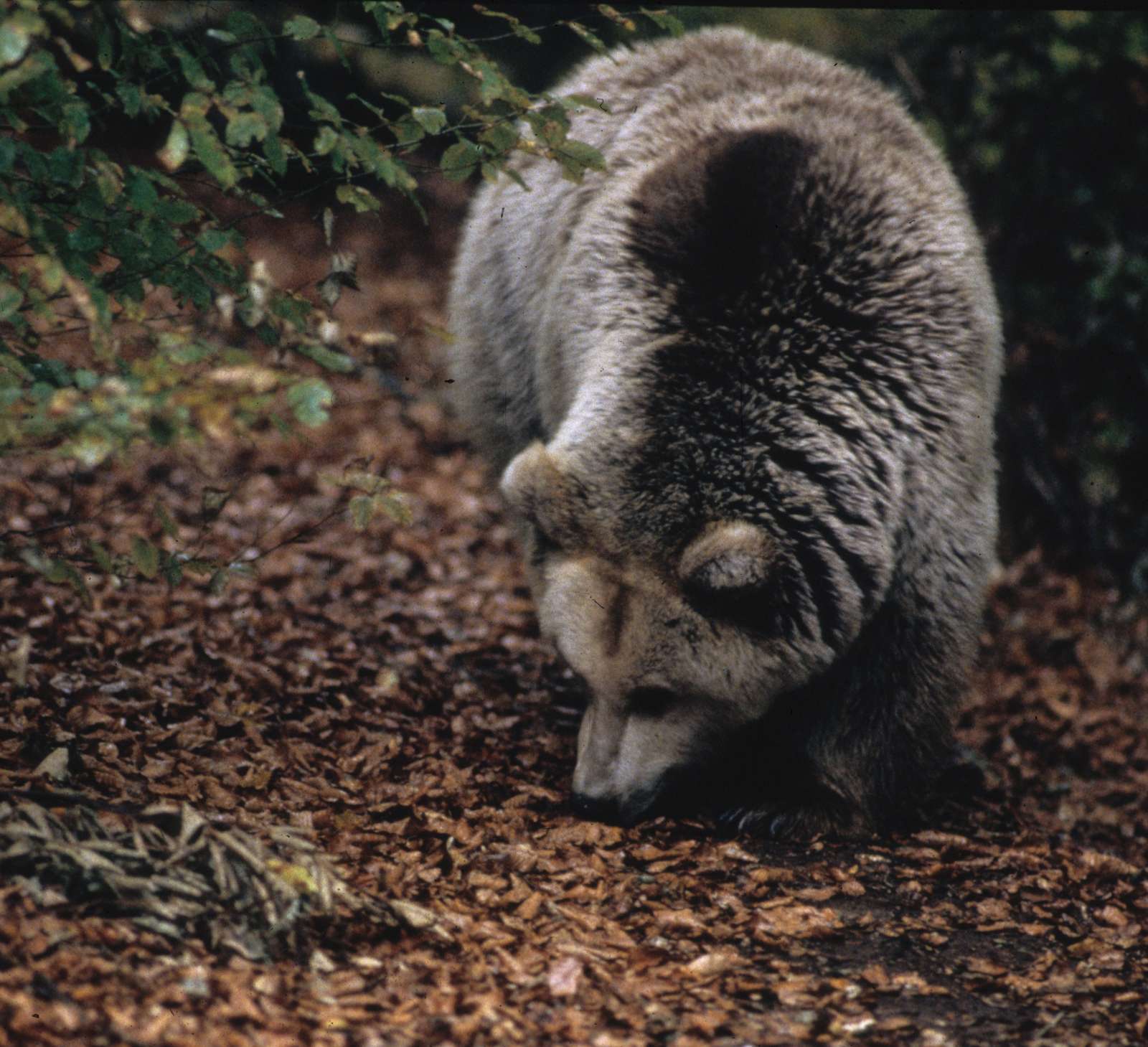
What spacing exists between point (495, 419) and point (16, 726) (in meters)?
2.95

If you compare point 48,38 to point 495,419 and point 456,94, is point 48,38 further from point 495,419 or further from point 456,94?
point 456,94

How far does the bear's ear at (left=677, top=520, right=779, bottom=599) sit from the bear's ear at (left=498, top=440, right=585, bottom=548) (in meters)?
0.45

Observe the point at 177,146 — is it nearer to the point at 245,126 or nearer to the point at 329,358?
the point at 245,126

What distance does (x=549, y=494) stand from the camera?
4.46 meters

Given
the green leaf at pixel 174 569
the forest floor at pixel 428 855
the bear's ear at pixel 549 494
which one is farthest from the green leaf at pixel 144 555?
the bear's ear at pixel 549 494

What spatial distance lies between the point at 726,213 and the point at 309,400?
2202 millimetres

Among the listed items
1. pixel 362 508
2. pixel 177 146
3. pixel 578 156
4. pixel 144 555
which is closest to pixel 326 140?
pixel 177 146

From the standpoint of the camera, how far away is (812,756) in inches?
195

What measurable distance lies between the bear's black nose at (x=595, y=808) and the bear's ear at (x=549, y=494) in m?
0.93

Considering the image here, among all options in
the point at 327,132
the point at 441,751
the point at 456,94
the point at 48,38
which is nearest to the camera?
the point at 48,38

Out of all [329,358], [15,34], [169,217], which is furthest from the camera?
[169,217]

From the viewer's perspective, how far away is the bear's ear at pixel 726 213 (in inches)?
183

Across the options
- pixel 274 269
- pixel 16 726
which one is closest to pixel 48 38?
pixel 16 726

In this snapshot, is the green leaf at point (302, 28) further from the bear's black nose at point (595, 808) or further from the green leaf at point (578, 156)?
the bear's black nose at point (595, 808)
